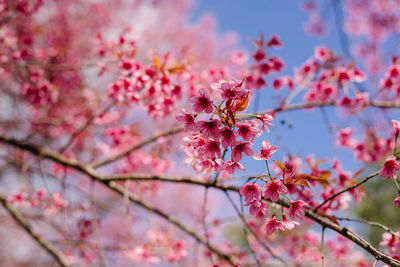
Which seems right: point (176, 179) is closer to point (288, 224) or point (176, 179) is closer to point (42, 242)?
point (288, 224)

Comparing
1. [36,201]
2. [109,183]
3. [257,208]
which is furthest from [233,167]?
[36,201]

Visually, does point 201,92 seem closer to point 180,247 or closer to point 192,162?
point 192,162

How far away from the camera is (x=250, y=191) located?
125cm

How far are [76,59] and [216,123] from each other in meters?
6.52

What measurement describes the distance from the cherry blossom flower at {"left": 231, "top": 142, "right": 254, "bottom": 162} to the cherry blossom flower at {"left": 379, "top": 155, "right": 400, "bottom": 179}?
0.59 meters

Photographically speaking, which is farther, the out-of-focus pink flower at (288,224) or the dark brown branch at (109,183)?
the dark brown branch at (109,183)

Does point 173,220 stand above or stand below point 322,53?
below

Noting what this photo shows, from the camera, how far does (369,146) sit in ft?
9.37

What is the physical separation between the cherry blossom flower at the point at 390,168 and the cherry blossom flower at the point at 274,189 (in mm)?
481

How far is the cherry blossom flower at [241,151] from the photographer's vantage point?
1166 mm

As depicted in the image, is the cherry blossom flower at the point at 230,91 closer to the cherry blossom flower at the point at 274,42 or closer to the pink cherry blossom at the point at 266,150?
the pink cherry blossom at the point at 266,150

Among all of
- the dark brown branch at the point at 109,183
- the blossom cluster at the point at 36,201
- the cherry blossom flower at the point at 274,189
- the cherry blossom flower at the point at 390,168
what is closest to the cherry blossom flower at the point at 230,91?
the cherry blossom flower at the point at 274,189

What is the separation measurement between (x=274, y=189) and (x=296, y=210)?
0.68 ft

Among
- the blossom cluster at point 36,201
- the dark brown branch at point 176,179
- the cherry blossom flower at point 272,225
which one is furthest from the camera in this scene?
the blossom cluster at point 36,201
